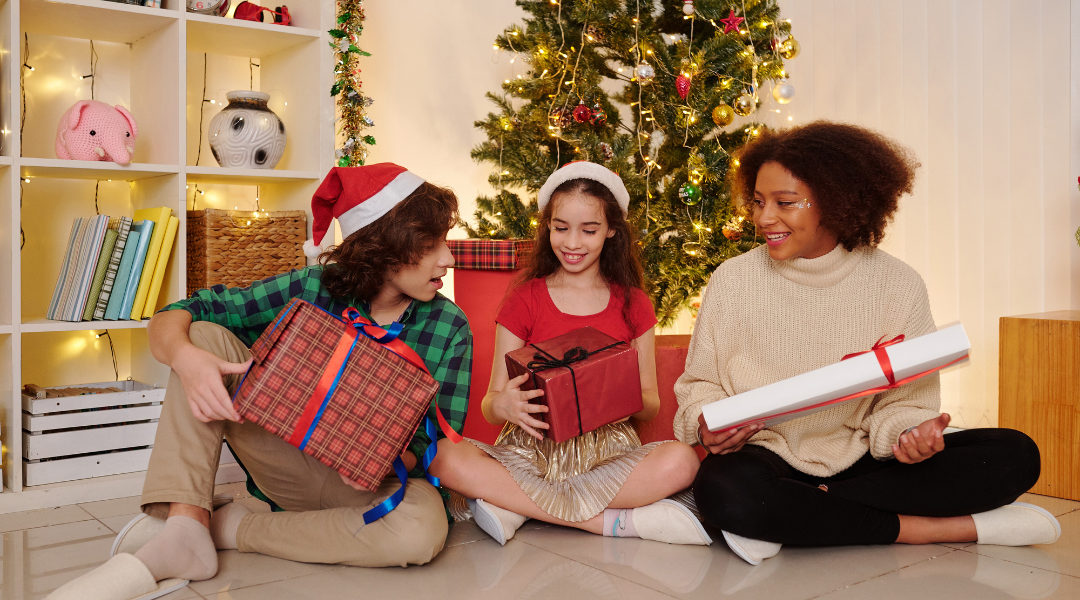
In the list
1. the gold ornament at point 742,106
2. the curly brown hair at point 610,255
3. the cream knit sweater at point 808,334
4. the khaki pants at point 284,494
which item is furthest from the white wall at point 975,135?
the khaki pants at point 284,494

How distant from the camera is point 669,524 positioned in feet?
5.21

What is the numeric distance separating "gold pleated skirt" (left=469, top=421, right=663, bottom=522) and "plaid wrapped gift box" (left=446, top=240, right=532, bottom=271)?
0.53 m

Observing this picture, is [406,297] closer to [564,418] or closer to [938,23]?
[564,418]

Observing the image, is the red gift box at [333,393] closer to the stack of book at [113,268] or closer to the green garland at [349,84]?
the stack of book at [113,268]

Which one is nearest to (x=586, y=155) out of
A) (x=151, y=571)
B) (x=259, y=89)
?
(x=259, y=89)

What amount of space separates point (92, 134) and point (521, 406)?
1349 millimetres

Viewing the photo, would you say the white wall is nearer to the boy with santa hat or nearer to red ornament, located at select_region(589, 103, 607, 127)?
red ornament, located at select_region(589, 103, 607, 127)

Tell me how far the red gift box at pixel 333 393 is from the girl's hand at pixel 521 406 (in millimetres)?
234

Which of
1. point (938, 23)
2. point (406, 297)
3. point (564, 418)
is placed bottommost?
point (564, 418)

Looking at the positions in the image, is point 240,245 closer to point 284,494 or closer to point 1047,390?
point 284,494

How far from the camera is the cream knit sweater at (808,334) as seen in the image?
1.60m

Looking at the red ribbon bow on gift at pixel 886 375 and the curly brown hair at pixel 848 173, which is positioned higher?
the curly brown hair at pixel 848 173

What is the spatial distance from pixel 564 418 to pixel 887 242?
1.93 metres

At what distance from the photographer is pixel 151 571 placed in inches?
49.9
